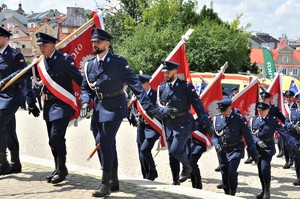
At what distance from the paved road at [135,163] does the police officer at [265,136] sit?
1.63ft

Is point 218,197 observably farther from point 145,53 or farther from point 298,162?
point 145,53

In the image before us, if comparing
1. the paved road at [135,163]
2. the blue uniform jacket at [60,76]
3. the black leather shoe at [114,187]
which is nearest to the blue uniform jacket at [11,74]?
the blue uniform jacket at [60,76]

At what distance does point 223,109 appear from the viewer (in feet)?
26.9

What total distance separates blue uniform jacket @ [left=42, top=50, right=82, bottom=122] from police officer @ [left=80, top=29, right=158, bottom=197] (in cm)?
45

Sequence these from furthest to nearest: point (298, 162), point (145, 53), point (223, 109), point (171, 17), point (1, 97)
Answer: point (171, 17) → point (145, 53) → point (298, 162) → point (223, 109) → point (1, 97)

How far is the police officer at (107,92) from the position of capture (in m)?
5.75

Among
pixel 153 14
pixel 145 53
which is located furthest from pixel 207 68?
pixel 153 14

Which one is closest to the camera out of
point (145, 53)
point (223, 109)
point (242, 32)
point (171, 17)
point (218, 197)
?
point (218, 197)

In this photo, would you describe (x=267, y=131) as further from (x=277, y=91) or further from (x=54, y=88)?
(x=54, y=88)

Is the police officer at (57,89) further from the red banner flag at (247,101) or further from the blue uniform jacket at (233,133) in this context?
the red banner flag at (247,101)

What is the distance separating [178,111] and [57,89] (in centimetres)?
216

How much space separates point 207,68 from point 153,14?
24.3 ft

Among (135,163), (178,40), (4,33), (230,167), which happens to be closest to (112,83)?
(4,33)

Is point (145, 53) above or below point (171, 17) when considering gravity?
below
